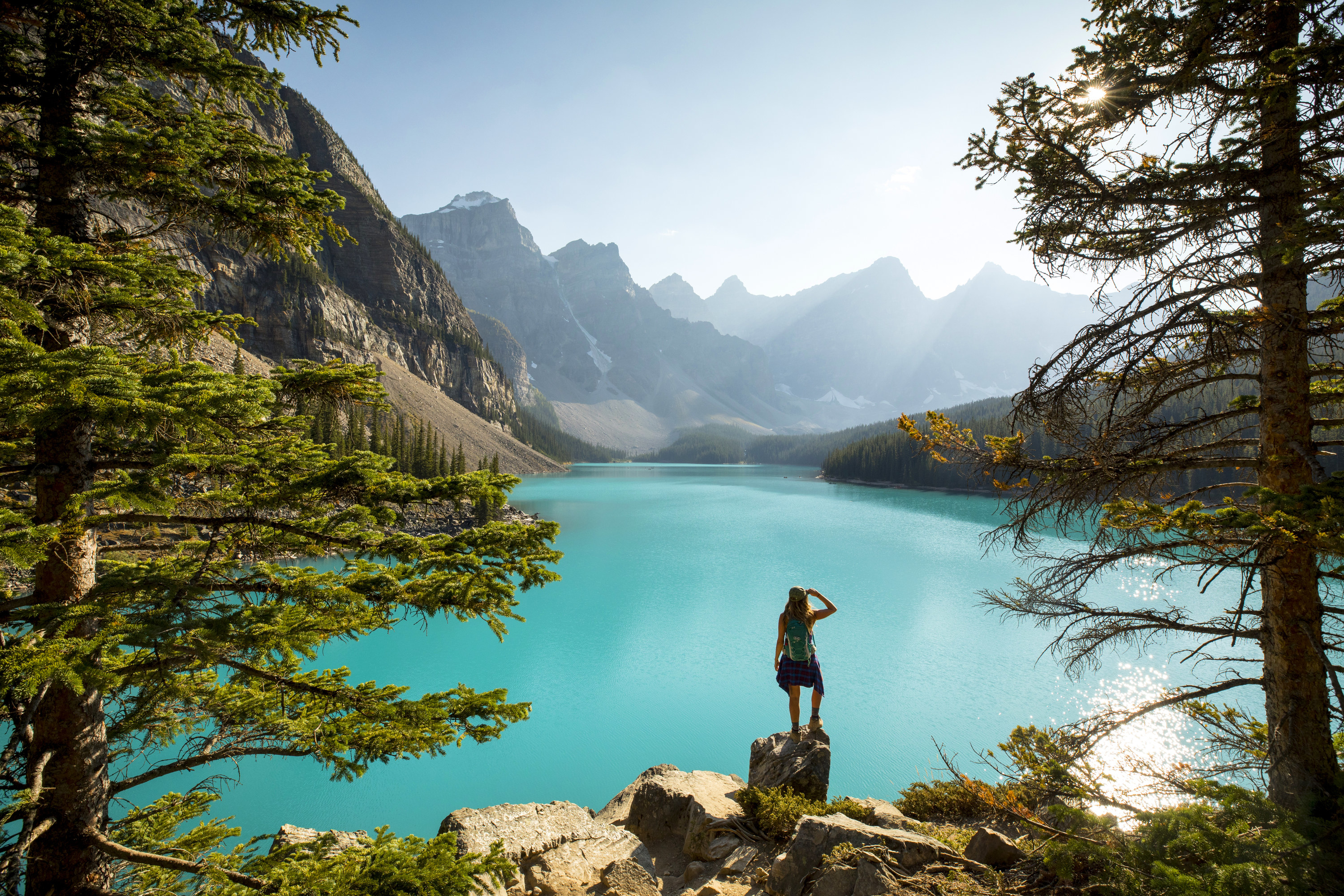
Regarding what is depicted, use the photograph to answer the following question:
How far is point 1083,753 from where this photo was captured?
12.6 feet

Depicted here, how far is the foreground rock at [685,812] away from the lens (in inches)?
228

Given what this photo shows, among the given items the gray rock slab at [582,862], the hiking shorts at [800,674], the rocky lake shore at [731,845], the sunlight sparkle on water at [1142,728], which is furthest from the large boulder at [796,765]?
the sunlight sparkle on water at [1142,728]

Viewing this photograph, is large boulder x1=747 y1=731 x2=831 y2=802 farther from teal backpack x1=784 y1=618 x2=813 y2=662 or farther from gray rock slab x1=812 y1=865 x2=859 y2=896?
gray rock slab x1=812 y1=865 x2=859 y2=896

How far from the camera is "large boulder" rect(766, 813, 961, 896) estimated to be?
160 inches

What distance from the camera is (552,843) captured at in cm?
536

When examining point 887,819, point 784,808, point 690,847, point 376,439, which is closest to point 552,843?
point 690,847

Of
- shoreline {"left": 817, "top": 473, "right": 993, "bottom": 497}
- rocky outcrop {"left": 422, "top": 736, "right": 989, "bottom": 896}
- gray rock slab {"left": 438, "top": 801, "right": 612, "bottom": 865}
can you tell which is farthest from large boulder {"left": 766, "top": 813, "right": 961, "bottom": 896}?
shoreline {"left": 817, "top": 473, "right": 993, "bottom": 497}

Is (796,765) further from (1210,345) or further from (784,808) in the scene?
(1210,345)

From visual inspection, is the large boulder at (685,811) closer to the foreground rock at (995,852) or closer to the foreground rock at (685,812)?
the foreground rock at (685,812)

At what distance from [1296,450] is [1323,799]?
2.23 m

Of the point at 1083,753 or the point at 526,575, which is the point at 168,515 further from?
the point at 1083,753

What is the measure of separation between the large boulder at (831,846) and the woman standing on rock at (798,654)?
206 cm

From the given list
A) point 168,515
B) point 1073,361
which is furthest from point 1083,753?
point 168,515

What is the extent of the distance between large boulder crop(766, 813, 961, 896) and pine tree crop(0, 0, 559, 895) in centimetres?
288
